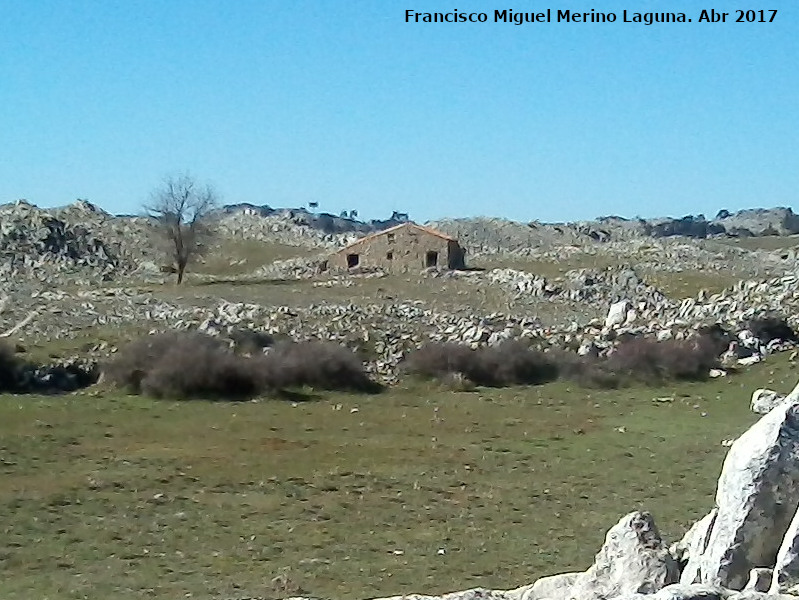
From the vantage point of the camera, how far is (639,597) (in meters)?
5.32

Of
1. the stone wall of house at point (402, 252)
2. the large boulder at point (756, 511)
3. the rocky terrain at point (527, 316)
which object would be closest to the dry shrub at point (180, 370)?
the rocky terrain at point (527, 316)

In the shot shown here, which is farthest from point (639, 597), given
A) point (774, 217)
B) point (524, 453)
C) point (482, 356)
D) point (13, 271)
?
point (774, 217)

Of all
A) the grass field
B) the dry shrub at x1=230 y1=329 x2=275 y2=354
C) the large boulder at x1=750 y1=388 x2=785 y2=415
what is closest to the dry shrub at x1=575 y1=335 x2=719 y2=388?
the grass field

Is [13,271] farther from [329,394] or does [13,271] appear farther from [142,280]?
[329,394]

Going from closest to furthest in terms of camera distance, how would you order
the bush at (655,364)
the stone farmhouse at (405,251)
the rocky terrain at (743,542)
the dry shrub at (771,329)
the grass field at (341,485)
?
the rocky terrain at (743,542) → the grass field at (341,485) → the bush at (655,364) → the dry shrub at (771,329) → the stone farmhouse at (405,251)

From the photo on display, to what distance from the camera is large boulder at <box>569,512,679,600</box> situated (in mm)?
7109

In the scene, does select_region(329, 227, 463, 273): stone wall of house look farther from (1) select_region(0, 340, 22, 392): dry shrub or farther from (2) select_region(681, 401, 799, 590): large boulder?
(2) select_region(681, 401, 799, 590): large boulder

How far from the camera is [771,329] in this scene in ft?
85.8

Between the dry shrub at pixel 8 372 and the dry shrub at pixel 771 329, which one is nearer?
the dry shrub at pixel 8 372

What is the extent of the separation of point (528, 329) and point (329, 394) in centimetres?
694

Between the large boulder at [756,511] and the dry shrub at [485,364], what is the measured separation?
54.7 feet

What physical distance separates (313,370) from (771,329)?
10680 mm

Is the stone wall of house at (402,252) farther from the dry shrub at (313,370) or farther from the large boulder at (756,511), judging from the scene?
the large boulder at (756,511)

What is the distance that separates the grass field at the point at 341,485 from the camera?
427 inches
